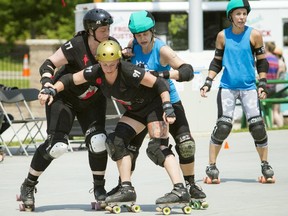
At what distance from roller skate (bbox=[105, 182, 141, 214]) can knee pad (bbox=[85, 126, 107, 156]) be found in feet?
1.57

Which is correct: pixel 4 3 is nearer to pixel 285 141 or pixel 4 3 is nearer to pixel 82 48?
pixel 285 141

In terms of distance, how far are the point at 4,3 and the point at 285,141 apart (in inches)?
1122

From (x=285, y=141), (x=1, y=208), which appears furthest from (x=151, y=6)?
(x=1, y=208)

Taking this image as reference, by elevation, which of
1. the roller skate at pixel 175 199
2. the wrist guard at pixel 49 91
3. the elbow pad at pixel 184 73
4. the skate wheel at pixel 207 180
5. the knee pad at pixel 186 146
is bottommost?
the skate wheel at pixel 207 180

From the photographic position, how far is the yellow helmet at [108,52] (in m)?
8.67

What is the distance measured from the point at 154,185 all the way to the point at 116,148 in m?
2.35

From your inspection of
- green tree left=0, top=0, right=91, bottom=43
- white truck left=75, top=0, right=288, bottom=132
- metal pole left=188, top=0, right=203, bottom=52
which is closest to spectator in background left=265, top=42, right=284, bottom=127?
metal pole left=188, top=0, right=203, bottom=52

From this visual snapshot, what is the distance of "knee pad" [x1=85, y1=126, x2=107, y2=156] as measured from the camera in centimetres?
919

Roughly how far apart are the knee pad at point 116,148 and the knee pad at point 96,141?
0.28 metres

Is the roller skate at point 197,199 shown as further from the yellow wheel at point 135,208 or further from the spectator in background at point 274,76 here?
the spectator in background at point 274,76

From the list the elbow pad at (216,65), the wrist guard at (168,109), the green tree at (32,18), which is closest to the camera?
the wrist guard at (168,109)

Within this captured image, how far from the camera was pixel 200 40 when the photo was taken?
19.9 m

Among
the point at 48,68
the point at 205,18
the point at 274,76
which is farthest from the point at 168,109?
the point at 205,18

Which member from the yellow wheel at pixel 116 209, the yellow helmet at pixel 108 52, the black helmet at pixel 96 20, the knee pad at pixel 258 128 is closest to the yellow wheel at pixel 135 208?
the yellow wheel at pixel 116 209
